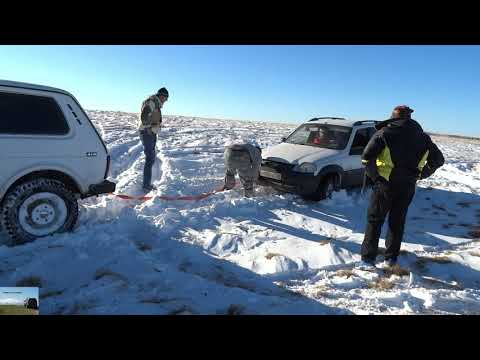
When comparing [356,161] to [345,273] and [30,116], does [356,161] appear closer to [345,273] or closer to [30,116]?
[345,273]

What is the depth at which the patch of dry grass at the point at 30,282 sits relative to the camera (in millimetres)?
3671

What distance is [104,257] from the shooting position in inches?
170

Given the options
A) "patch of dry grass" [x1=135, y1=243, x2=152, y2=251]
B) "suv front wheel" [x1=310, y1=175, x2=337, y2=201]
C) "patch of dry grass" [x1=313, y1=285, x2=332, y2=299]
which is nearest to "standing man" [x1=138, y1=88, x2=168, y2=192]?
"patch of dry grass" [x1=135, y1=243, x2=152, y2=251]

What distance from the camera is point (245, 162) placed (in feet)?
23.3

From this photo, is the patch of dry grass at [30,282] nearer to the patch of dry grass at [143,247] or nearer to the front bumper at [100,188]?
the patch of dry grass at [143,247]

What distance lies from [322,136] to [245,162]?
2.31 m

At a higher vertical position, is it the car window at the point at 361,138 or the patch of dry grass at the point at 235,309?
the car window at the point at 361,138

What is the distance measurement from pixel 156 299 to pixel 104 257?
3.65ft

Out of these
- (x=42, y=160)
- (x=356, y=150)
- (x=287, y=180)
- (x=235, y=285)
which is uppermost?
(x=356, y=150)

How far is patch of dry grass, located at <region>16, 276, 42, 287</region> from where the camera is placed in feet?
12.0

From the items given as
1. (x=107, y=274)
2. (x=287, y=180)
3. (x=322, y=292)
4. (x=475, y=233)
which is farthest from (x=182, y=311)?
(x=475, y=233)

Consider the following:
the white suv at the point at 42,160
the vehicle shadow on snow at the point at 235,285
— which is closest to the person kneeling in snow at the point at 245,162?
the vehicle shadow on snow at the point at 235,285
